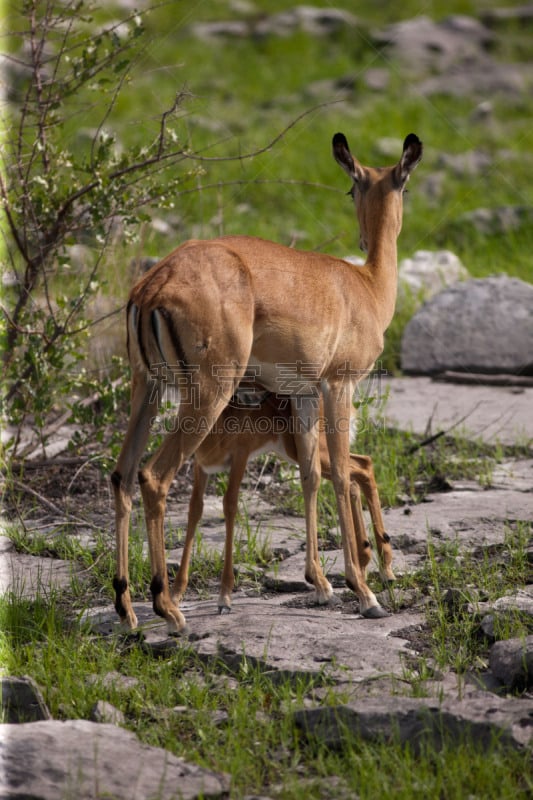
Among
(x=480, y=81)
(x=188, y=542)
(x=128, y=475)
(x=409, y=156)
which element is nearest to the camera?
(x=128, y=475)

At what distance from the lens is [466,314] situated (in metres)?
8.78

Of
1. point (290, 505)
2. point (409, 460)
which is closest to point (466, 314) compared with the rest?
point (409, 460)

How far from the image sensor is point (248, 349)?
4.61 meters

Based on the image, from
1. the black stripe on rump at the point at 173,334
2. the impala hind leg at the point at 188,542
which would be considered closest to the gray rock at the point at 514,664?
the impala hind leg at the point at 188,542

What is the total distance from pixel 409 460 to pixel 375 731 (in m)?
3.42

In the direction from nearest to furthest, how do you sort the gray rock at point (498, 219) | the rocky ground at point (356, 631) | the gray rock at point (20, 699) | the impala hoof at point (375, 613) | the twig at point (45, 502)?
the rocky ground at point (356, 631)
the gray rock at point (20, 699)
the impala hoof at point (375, 613)
the twig at point (45, 502)
the gray rock at point (498, 219)

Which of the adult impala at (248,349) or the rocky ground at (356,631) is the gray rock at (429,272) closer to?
the rocky ground at (356,631)

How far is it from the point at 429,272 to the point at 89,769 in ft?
23.9

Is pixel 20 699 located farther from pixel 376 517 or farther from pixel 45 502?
pixel 45 502

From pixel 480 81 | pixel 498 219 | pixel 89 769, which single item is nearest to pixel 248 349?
pixel 89 769

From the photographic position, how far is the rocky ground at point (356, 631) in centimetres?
370

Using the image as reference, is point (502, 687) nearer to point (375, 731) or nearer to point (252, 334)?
point (375, 731)

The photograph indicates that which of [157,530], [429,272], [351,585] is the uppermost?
[429,272]

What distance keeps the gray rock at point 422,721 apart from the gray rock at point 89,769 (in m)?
0.42
